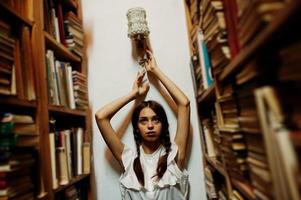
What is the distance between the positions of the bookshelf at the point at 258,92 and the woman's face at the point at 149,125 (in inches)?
23.6

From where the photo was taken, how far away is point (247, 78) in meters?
0.84

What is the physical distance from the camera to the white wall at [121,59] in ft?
6.47

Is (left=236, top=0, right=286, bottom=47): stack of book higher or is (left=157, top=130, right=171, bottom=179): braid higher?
(left=236, top=0, right=286, bottom=47): stack of book

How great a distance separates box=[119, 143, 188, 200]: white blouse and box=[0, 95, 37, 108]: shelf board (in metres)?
0.70

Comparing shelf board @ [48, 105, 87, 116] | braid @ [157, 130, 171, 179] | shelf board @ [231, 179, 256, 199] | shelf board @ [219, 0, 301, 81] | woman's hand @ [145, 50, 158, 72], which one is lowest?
shelf board @ [231, 179, 256, 199]

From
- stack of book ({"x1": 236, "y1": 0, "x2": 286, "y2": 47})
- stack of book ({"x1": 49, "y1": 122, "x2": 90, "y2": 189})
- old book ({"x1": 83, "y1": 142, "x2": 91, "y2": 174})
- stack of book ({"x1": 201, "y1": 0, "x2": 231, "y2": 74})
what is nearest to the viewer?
stack of book ({"x1": 236, "y1": 0, "x2": 286, "y2": 47})

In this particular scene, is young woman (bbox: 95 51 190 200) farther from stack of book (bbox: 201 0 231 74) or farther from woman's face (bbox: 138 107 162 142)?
stack of book (bbox: 201 0 231 74)

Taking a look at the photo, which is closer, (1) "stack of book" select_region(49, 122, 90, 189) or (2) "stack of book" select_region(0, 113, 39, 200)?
(2) "stack of book" select_region(0, 113, 39, 200)

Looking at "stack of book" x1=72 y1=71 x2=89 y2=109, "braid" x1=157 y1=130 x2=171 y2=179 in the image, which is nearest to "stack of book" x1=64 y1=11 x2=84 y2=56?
"stack of book" x1=72 y1=71 x2=89 y2=109

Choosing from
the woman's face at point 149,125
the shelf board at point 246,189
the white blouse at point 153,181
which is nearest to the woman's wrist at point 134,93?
the woman's face at point 149,125

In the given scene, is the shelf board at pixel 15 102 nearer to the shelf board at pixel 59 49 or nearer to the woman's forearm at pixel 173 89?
the shelf board at pixel 59 49

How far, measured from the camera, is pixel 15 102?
110cm

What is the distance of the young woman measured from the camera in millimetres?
1663

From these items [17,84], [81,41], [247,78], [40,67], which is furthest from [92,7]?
[247,78]
